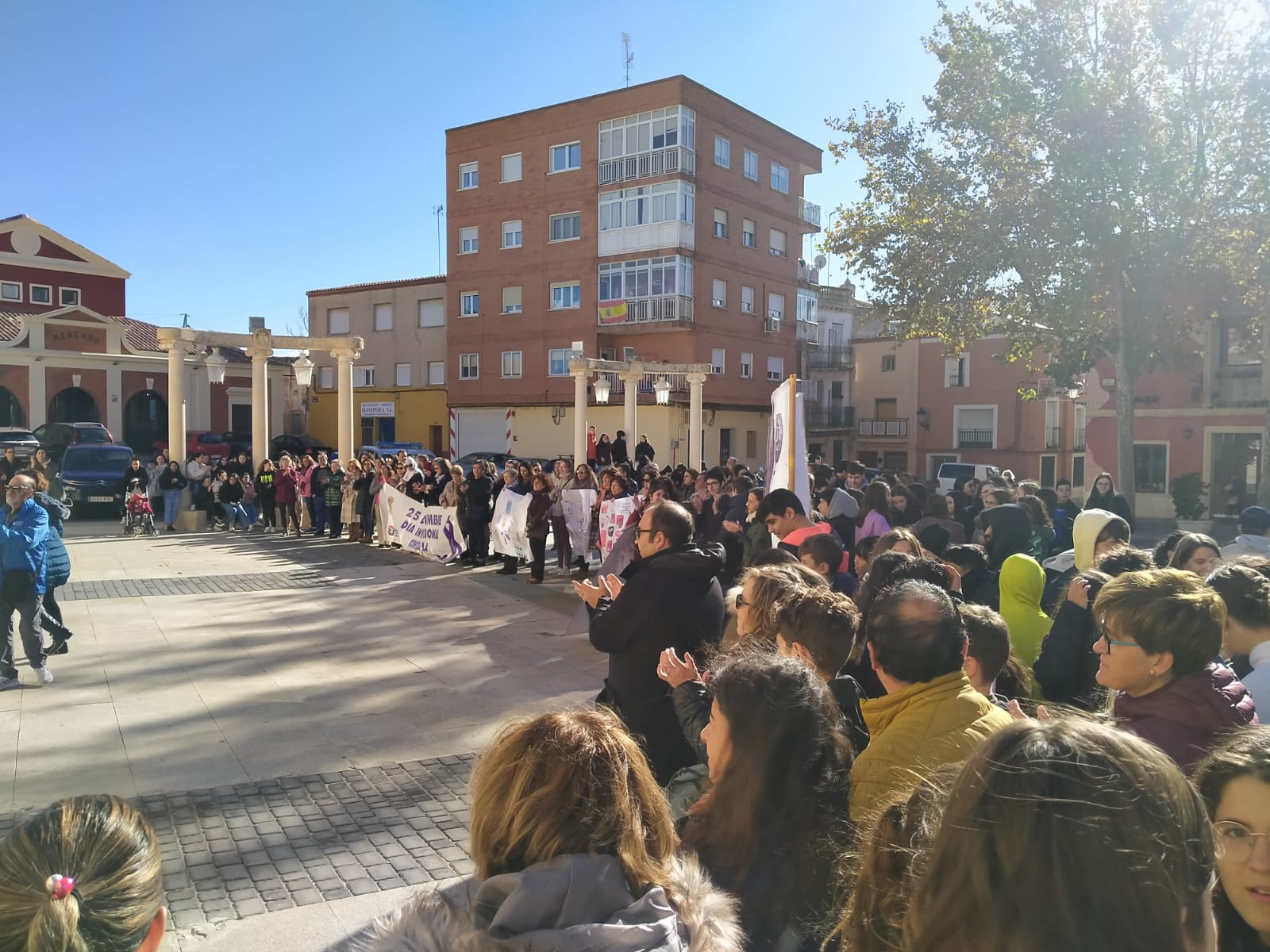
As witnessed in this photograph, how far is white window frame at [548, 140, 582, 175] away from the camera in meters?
40.9

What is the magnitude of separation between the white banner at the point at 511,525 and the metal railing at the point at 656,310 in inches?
995

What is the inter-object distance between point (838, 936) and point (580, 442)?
2022 cm

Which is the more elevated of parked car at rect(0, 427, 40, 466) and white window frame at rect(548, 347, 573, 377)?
white window frame at rect(548, 347, 573, 377)

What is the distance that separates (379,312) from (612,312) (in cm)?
1475

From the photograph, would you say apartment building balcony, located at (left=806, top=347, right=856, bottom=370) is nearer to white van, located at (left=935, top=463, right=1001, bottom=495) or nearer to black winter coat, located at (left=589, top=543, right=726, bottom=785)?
white van, located at (left=935, top=463, right=1001, bottom=495)

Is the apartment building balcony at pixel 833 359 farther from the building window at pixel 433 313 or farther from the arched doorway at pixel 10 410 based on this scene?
the arched doorway at pixel 10 410

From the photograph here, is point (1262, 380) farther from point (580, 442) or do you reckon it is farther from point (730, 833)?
point (730, 833)

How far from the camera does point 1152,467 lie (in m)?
30.9

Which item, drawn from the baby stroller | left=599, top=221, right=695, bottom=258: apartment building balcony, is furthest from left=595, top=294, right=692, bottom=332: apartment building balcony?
the baby stroller

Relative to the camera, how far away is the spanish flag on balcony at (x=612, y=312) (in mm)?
39625

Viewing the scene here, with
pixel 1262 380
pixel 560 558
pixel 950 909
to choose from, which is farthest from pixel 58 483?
pixel 1262 380

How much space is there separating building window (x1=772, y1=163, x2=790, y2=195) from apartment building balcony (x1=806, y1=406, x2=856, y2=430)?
1148cm

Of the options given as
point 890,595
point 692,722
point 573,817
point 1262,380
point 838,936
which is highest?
point 1262,380

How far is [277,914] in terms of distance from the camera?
4.07 m
